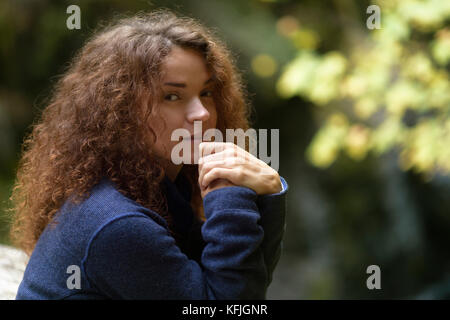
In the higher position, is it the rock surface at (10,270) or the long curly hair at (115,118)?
the long curly hair at (115,118)

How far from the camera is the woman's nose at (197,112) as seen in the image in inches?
51.2

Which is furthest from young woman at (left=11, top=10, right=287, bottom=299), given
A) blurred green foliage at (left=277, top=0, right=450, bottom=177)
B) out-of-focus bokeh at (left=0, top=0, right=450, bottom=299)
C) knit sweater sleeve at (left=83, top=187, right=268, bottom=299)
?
blurred green foliage at (left=277, top=0, right=450, bottom=177)

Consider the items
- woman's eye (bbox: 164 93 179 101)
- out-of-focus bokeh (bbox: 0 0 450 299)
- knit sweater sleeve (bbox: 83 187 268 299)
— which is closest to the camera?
knit sweater sleeve (bbox: 83 187 268 299)

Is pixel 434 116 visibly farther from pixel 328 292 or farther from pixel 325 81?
pixel 328 292

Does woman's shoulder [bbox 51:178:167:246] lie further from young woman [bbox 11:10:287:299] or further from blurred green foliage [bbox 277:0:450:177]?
blurred green foliage [bbox 277:0:450:177]

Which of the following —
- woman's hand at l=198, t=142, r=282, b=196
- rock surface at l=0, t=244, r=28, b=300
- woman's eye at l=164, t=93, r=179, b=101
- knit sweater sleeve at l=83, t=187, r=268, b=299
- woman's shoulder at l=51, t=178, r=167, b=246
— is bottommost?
rock surface at l=0, t=244, r=28, b=300

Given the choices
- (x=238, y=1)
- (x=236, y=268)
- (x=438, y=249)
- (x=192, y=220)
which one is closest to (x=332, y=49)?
(x=238, y=1)

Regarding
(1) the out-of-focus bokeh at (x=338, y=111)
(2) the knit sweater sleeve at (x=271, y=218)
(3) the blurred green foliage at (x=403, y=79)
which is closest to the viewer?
(2) the knit sweater sleeve at (x=271, y=218)

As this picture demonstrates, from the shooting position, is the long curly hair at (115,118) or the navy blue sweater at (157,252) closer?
the navy blue sweater at (157,252)

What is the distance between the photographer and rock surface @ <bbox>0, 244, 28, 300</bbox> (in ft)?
5.82

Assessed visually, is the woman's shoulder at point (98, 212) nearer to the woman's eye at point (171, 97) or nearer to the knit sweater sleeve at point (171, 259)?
the knit sweater sleeve at point (171, 259)

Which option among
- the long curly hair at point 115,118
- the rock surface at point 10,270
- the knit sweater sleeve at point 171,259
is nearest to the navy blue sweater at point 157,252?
the knit sweater sleeve at point 171,259

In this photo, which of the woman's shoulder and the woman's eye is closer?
the woman's shoulder

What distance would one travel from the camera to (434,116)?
2.88 metres
